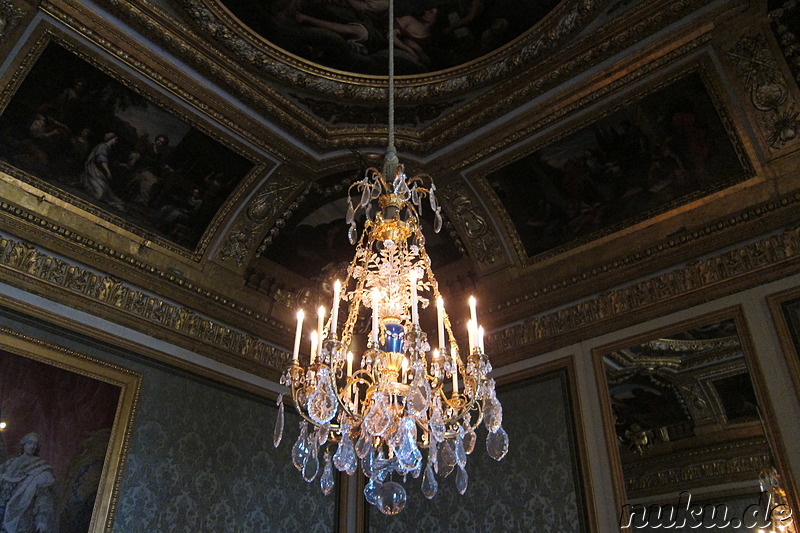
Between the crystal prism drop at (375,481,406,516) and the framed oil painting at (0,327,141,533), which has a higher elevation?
the framed oil painting at (0,327,141,533)

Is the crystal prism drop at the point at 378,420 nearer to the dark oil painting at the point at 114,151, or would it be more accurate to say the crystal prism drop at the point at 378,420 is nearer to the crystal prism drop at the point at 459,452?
the crystal prism drop at the point at 459,452

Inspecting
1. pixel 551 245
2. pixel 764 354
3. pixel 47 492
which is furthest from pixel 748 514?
pixel 47 492

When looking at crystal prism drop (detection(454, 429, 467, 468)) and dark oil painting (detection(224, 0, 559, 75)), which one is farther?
dark oil painting (detection(224, 0, 559, 75))

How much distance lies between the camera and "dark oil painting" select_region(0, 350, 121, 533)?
15.5 ft

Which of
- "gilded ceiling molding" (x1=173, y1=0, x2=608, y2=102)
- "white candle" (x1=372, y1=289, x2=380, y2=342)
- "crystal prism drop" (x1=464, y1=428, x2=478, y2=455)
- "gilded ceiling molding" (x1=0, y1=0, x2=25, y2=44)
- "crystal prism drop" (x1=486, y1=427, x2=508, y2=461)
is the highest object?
"gilded ceiling molding" (x1=173, y1=0, x2=608, y2=102)

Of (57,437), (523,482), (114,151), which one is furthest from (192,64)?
(523,482)

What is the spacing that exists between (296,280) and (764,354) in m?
4.87

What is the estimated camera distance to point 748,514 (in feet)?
14.6

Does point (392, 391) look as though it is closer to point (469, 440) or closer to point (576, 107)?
point (469, 440)

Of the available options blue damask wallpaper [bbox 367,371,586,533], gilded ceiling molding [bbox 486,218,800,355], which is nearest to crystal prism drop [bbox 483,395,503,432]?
blue damask wallpaper [bbox 367,371,586,533]

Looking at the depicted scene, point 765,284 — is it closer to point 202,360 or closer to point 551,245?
point 551,245

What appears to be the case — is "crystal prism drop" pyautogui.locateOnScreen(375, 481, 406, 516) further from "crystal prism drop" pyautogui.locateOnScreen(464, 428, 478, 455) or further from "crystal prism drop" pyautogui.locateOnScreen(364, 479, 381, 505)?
"crystal prism drop" pyautogui.locateOnScreen(464, 428, 478, 455)

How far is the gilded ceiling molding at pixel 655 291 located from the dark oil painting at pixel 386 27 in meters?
2.58

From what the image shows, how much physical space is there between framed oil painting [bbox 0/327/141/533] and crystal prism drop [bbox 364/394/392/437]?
2933 millimetres
